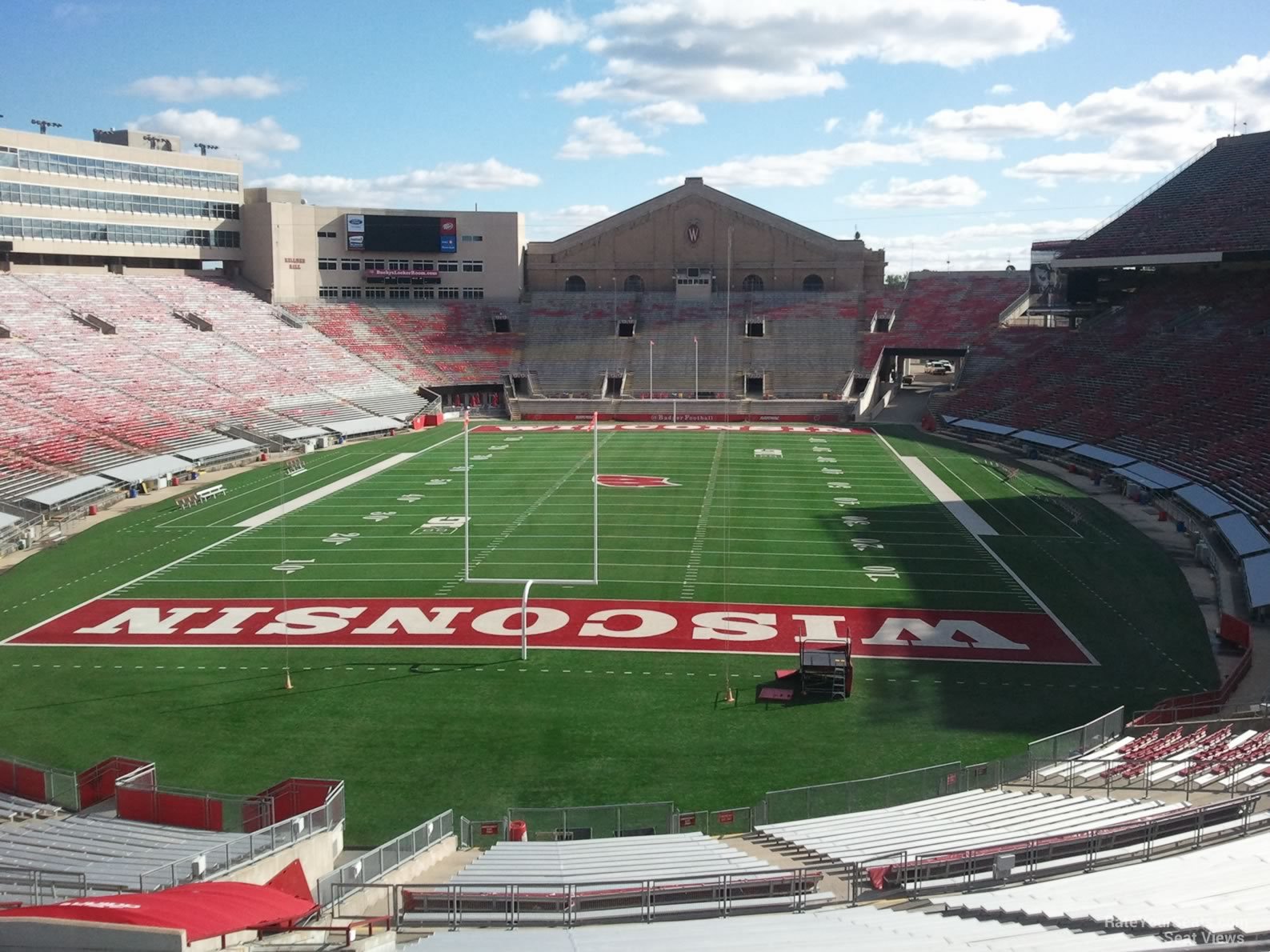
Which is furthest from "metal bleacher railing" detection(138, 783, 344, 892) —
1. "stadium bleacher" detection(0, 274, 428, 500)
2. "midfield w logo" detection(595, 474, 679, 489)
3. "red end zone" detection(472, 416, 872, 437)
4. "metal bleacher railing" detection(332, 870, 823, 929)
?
"red end zone" detection(472, 416, 872, 437)

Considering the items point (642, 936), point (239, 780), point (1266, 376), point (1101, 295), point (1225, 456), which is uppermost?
point (1101, 295)

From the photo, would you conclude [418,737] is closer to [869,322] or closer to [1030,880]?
[1030,880]

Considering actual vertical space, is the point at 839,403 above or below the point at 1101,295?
below

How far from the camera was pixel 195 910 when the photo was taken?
308 inches

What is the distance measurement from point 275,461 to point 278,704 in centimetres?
2490

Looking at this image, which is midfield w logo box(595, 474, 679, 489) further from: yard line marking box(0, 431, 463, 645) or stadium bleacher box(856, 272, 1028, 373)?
stadium bleacher box(856, 272, 1028, 373)

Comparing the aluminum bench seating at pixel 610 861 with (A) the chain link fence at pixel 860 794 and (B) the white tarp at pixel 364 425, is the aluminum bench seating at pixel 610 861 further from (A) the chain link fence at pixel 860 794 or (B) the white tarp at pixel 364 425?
(B) the white tarp at pixel 364 425

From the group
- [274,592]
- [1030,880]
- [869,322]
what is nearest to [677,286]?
[869,322]

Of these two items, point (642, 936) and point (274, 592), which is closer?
point (642, 936)

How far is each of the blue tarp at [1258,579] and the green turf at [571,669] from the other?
1082 millimetres

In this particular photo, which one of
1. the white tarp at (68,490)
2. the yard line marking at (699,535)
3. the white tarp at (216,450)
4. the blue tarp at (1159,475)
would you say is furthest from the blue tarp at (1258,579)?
the white tarp at (216,450)

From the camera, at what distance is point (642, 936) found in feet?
27.2

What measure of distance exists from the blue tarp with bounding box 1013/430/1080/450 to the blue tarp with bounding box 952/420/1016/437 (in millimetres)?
732

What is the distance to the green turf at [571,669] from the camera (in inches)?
605
